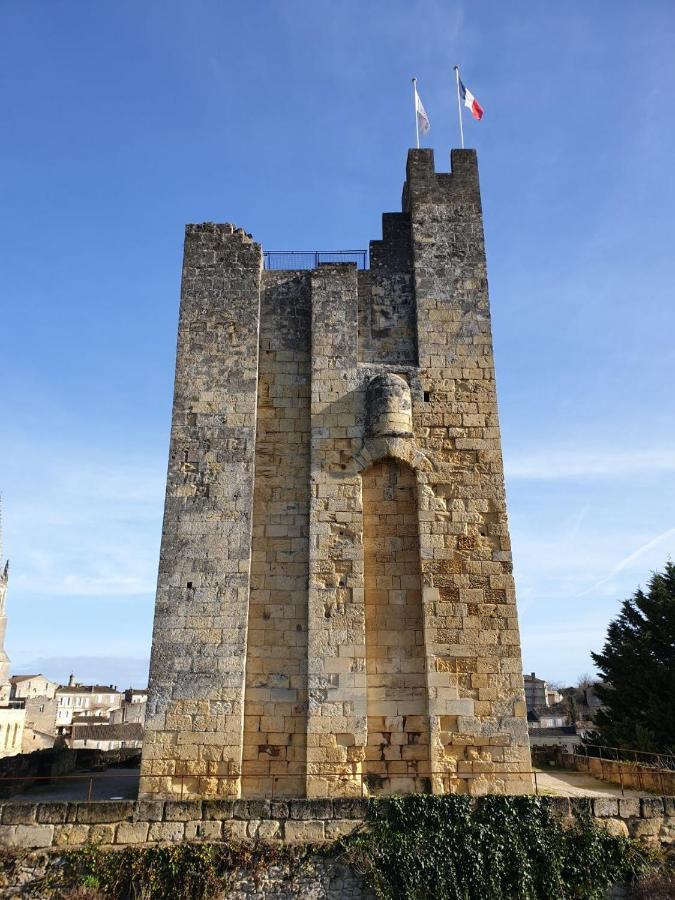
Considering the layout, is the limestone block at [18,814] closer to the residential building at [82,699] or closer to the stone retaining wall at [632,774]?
the stone retaining wall at [632,774]

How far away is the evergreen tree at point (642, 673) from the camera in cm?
1730

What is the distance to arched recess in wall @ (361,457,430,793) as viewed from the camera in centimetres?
1003

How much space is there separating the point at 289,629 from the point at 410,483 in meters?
3.04

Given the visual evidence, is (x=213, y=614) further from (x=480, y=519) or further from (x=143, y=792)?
(x=480, y=519)

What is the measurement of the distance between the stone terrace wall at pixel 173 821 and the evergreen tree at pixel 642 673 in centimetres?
1104

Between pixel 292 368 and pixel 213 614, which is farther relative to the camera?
pixel 292 368

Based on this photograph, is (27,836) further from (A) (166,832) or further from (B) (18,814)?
(A) (166,832)

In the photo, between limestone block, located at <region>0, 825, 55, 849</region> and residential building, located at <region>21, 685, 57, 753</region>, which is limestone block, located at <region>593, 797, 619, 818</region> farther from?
residential building, located at <region>21, 685, 57, 753</region>

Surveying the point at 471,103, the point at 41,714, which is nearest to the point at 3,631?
the point at 41,714

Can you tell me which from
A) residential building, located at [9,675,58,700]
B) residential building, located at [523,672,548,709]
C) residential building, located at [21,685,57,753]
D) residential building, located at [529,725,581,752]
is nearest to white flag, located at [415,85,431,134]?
residential building, located at [529,725,581,752]

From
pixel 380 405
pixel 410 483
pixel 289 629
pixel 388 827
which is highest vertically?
pixel 380 405

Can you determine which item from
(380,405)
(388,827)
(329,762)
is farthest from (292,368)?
(388,827)

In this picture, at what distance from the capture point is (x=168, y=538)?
35.7 ft

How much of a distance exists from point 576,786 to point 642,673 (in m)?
7.26
